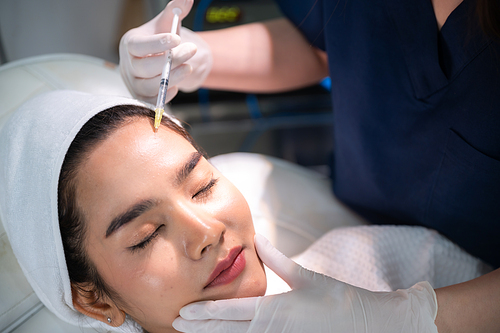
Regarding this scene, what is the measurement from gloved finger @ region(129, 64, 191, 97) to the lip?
455 mm

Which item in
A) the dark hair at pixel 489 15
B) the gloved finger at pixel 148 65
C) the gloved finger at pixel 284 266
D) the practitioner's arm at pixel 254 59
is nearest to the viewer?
the dark hair at pixel 489 15

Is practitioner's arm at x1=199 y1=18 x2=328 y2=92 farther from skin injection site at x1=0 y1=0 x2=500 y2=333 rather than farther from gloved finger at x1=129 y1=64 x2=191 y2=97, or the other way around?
gloved finger at x1=129 y1=64 x2=191 y2=97

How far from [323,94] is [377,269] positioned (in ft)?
4.01

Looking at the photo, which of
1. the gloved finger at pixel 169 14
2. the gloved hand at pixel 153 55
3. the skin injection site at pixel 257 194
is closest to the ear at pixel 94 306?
the skin injection site at pixel 257 194

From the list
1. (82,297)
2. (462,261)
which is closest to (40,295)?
(82,297)

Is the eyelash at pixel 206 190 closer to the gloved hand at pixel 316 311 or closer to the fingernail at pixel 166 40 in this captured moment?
the gloved hand at pixel 316 311

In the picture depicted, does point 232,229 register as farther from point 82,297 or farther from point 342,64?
point 342,64

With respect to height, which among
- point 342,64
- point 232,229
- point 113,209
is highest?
point 342,64

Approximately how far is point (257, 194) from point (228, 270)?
0.47 metres

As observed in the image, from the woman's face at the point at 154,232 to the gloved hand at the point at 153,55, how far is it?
206 mm

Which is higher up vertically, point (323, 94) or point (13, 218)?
point (13, 218)

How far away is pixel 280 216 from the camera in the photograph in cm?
120

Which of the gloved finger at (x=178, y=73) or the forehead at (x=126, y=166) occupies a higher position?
the gloved finger at (x=178, y=73)

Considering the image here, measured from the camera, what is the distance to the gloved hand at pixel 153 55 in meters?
0.88
